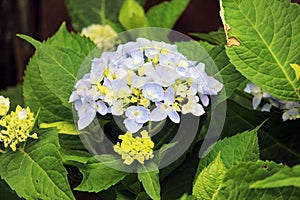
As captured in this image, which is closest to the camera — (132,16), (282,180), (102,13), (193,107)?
(282,180)

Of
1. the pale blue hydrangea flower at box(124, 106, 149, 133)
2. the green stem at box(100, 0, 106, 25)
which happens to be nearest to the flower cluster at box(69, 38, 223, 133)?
the pale blue hydrangea flower at box(124, 106, 149, 133)

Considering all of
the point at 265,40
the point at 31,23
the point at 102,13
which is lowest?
the point at 31,23

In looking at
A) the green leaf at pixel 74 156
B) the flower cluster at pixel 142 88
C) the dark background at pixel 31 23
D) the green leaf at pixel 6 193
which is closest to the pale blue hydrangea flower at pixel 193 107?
the flower cluster at pixel 142 88

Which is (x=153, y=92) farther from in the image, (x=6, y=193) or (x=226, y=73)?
(x=6, y=193)

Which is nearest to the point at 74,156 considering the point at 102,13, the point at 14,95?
the point at 14,95

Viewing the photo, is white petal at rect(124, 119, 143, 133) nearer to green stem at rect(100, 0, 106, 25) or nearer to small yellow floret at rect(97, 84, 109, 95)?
small yellow floret at rect(97, 84, 109, 95)

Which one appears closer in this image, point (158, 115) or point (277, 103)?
point (158, 115)

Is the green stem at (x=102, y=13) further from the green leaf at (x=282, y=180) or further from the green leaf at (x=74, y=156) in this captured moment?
the green leaf at (x=282, y=180)

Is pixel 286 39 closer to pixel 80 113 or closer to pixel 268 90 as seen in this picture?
pixel 268 90
